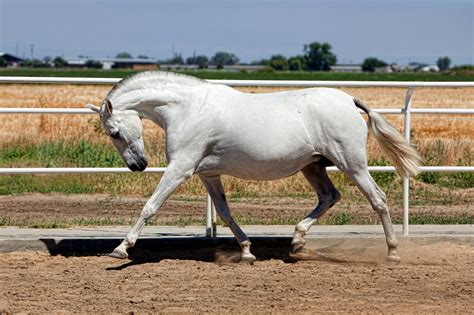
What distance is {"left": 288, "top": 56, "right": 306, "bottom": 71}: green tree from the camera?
513 ft

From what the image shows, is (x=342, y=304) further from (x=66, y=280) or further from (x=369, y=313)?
(x=66, y=280)

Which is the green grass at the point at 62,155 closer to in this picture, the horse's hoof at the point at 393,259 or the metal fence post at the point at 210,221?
the metal fence post at the point at 210,221

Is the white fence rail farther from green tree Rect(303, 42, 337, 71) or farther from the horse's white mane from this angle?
green tree Rect(303, 42, 337, 71)

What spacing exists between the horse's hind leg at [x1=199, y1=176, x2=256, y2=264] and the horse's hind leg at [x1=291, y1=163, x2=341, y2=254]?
41 centimetres

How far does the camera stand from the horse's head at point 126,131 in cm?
884

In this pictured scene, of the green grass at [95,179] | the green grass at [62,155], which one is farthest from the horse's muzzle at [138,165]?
the green grass at [62,155]

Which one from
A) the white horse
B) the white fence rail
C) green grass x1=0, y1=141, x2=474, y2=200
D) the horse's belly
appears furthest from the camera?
green grass x1=0, y1=141, x2=474, y2=200

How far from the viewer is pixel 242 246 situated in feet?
30.4

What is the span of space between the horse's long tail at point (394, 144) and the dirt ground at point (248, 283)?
2.62 ft

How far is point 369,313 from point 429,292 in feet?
3.24

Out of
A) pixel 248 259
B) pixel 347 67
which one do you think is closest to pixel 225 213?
pixel 248 259

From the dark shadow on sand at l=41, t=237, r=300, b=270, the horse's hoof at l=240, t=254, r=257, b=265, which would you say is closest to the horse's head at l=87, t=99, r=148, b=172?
the dark shadow on sand at l=41, t=237, r=300, b=270

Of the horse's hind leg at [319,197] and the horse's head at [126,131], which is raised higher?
the horse's head at [126,131]

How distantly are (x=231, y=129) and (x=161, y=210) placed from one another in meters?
4.51
